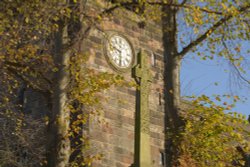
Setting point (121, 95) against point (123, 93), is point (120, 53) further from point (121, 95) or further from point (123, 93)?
point (121, 95)

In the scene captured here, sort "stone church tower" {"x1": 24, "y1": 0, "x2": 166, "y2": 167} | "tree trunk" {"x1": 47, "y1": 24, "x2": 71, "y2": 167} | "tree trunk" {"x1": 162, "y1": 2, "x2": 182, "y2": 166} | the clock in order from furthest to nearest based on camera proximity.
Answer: the clock, "tree trunk" {"x1": 162, "y1": 2, "x2": 182, "y2": 166}, "stone church tower" {"x1": 24, "y1": 0, "x2": 166, "y2": 167}, "tree trunk" {"x1": 47, "y1": 24, "x2": 71, "y2": 167}

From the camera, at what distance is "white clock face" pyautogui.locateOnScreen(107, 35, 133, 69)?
18.5 meters

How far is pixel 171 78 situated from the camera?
63.1 feet

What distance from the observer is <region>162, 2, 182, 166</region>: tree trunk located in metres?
17.9

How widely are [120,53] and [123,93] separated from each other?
152 cm

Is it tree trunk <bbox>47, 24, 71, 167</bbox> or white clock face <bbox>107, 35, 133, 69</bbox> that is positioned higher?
white clock face <bbox>107, 35, 133, 69</bbox>

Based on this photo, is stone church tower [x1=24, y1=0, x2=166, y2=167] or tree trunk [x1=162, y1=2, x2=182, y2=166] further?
tree trunk [x1=162, y1=2, x2=182, y2=166]

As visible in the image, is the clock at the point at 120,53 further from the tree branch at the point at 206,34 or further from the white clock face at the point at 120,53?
the tree branch at the point at 206,34

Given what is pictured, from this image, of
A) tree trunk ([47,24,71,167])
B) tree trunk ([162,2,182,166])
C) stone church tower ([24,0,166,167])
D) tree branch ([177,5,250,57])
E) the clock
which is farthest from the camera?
the clock

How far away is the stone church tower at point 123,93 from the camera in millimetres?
16906

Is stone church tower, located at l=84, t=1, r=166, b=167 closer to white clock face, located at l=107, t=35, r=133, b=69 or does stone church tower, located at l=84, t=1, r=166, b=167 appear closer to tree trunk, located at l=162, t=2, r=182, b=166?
white clock face, located at l=107, t=35, r=133, b=69

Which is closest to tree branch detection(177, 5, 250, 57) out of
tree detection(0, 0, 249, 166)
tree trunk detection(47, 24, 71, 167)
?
tree detection(0, 0, 249, 166)

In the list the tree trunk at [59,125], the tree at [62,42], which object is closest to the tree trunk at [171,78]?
the tree at [62,42]

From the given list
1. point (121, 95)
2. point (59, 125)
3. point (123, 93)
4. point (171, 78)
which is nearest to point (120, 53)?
point (123, 93)
